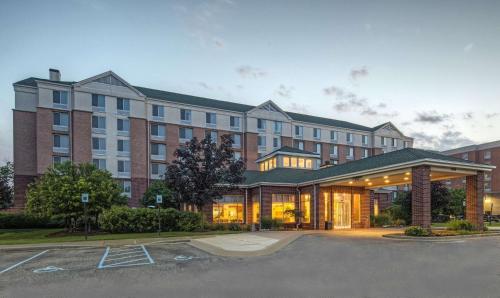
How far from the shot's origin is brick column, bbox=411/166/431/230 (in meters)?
17.4

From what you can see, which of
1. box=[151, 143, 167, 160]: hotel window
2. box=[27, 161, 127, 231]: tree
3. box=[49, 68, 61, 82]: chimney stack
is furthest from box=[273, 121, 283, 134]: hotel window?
box=[49, 68, 61, 82]: chimney stack

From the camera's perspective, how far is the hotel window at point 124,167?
1653 inches

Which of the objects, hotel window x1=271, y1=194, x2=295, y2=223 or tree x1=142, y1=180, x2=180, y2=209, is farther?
tree x1=142, y1=180, x2=180, y2=209

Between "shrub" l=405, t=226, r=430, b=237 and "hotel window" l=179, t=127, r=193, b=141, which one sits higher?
"hotel window" l=179, t=127, r=193, b=141

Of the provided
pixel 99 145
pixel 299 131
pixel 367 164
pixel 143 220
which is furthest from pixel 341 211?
pixel 99 145

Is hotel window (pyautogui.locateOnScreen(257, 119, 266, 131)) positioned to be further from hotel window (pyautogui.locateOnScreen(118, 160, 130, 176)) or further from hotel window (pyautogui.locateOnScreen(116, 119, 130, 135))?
hotel window (pyautogui.locateOnScreen(118, 160, 130, 176))

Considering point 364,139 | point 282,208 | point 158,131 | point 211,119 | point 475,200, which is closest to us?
point 475,200

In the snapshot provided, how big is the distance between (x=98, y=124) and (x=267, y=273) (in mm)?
38173

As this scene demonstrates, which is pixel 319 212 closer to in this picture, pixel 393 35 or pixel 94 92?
pixel 393 35

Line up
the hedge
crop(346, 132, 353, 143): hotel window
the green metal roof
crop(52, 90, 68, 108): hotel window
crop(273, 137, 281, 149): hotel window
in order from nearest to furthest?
the green metal roof < the hedge < crop(52, 90, 68, 108): hotel window < crop(273, 137, 281, 149): hotel window < crop(346, 132, 353, 143): hotel window

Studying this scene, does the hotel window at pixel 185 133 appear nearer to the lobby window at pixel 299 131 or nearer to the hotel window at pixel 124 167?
the hotel window at pixel 124 167

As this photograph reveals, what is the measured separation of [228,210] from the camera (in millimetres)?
28641

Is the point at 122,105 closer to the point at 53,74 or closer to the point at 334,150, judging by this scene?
the point at 53,74

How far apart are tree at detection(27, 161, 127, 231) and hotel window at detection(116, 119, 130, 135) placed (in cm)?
1714
